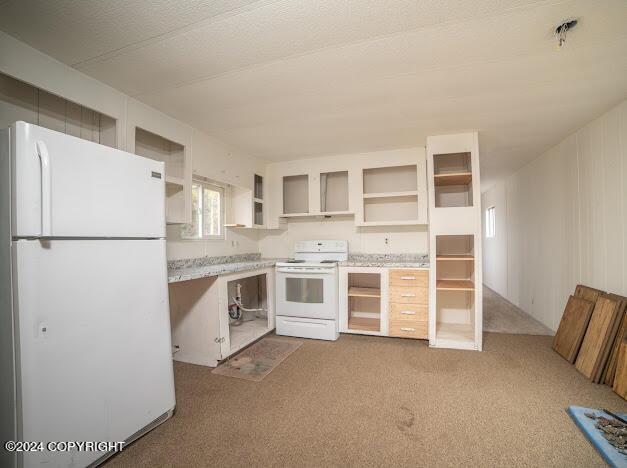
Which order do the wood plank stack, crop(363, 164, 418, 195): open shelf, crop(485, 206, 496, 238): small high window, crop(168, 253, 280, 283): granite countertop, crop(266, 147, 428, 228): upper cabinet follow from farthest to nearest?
crop(485, 206, 496, 238): small high window → crop(363, 164, 418, 195): open shelf → crop(266, 147, 428, 228): upper cabinet → crop(168, 253, 280, 283): granite countertop → the wood plank stack

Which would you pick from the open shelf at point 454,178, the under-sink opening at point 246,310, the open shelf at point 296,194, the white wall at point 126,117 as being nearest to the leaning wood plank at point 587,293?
the open shelf at point 454,178

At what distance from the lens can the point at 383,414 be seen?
1.90m

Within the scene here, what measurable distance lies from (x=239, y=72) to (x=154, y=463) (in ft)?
7.70

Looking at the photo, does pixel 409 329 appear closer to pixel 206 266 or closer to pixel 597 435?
pixel 597 435

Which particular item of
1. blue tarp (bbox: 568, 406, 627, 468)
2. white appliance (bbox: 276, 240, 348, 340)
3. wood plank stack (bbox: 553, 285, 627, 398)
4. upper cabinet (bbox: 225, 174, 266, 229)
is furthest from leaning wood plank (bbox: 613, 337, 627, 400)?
upper cabinet (bbox: 225, 174, 266, 229)

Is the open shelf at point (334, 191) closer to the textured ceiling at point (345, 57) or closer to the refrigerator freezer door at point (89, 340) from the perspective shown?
the textured ceiling at point (345, 57)

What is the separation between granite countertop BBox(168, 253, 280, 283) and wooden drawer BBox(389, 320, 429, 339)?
164 centimetres

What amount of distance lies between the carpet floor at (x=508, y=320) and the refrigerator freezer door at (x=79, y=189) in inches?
157

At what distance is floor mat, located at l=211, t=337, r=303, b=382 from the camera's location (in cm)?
251

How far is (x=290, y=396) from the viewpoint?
2.13m

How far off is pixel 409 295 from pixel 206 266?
7.48ft

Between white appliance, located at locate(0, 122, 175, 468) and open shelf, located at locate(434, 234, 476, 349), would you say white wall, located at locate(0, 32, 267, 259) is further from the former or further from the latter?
open shelf, located at locate(434, 234, 476, 349)

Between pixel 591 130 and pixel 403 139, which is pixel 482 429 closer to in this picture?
pixel 403 139

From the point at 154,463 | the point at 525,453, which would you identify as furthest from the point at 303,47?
the point at 525,453
